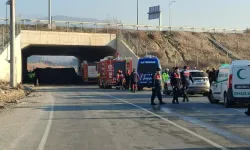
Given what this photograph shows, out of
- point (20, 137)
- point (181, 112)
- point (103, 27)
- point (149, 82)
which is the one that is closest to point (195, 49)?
point (103, 27)

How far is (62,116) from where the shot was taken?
16.7m

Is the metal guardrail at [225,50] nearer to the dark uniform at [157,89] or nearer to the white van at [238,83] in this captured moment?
the dark uniform at [157,89]

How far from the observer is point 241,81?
19.1 m

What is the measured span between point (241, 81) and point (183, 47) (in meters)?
46.2

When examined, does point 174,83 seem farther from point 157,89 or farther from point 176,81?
point 157,89

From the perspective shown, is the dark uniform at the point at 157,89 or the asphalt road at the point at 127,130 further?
the dark uniform at the point at 157,89

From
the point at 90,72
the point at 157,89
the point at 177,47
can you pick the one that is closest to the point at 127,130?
the point at 157,89

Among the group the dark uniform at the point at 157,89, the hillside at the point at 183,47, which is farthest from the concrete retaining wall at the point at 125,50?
the dark uniform at the point at 157,89

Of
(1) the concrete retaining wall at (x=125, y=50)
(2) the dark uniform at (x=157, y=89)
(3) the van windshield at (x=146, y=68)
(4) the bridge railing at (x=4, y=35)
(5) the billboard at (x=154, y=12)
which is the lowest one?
(2) the dark uniform at (x=157, y=89)

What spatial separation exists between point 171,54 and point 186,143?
52.2 m

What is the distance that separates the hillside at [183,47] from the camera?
199 ft

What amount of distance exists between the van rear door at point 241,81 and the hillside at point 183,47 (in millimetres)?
37979

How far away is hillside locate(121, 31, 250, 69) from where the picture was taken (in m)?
60.8

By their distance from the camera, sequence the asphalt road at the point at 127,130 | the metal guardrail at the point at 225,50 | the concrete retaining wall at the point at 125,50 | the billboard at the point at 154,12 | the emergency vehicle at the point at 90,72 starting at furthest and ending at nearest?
1. the billboard at the point at 154,12
2. the metal guardrail at the point at 225,50
3. the emergency vehicle at the point at 90,72
4. the concrete retaining wall at the point at 125,50
5. the asphalt road at the point at 127,130
